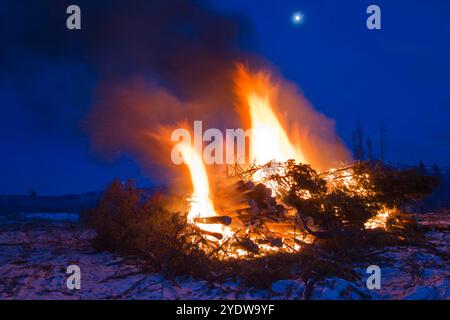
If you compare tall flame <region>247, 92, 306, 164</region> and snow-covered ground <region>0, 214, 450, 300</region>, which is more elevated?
tall flame <region>247, 92, 306, 164</region>

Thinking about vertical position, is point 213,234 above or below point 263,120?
below

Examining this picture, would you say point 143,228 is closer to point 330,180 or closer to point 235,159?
point 235,159

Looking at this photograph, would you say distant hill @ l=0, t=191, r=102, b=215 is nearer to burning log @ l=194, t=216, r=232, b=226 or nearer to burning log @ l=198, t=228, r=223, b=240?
burning log @ l=194, t=216, r=232, b=226

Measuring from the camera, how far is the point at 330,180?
855cm

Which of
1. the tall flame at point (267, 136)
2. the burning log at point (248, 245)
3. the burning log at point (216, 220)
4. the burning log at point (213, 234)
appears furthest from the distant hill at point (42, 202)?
the burning log at point (248, 245)

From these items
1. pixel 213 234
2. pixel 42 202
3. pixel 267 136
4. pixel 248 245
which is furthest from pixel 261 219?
pixel 42 202

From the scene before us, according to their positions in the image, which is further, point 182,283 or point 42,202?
point 42,202

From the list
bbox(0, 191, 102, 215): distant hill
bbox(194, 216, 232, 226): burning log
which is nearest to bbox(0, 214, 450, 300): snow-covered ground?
bbox(194, 216, 232, 226): burning log

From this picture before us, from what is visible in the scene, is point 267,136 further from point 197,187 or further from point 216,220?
point 216,220

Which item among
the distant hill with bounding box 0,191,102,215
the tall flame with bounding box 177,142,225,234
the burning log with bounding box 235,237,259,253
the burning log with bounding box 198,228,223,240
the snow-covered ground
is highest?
the tall flame with bounding box 177,142,225,234

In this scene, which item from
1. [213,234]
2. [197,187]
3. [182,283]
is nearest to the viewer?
[182,283]

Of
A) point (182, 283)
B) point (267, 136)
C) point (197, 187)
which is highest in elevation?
point (267, 136)

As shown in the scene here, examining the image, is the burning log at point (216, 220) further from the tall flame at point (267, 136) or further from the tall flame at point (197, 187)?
the tall flame at point (267, 136)

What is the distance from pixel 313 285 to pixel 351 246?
6.97 feet
